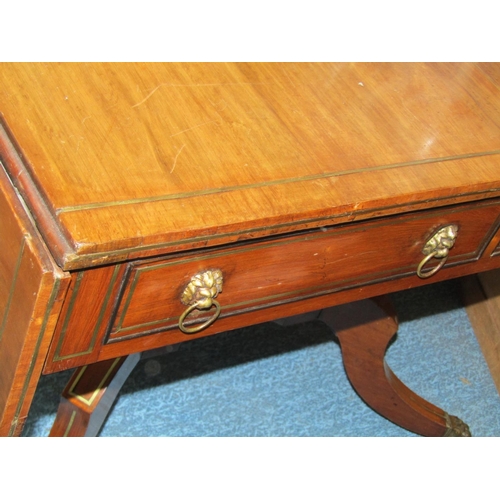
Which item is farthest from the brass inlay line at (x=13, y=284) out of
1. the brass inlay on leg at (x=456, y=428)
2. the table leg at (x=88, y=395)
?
the brass inlay on leg at (x=456, y=428)

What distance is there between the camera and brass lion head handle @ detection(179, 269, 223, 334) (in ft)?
3.11

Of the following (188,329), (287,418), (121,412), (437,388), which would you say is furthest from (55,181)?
(437,388)

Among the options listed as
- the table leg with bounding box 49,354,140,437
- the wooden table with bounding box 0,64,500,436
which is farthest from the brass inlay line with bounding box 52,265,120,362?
the table leg with bounding box 49,354,140,437

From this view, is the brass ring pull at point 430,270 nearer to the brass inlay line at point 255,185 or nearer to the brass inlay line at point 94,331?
the brass inlay line at point 255,185

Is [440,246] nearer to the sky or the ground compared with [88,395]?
nearer to the sky

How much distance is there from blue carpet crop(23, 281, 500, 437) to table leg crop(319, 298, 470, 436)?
1.9 inches

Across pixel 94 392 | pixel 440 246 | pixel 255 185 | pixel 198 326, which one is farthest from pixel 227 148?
pixel 94 392

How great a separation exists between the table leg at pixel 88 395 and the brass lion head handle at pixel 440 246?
0.46m

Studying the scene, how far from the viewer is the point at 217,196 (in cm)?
91

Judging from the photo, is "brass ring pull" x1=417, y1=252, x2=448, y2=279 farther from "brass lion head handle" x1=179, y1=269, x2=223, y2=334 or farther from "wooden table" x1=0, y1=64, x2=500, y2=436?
"brass lion head handle" x1=179, y1=269, x2=223, y2=334

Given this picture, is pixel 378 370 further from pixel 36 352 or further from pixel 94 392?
pixel 36 352

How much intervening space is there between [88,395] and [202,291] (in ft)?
1.41

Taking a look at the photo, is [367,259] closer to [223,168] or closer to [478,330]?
[223,168]

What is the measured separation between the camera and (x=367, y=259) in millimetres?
1088
